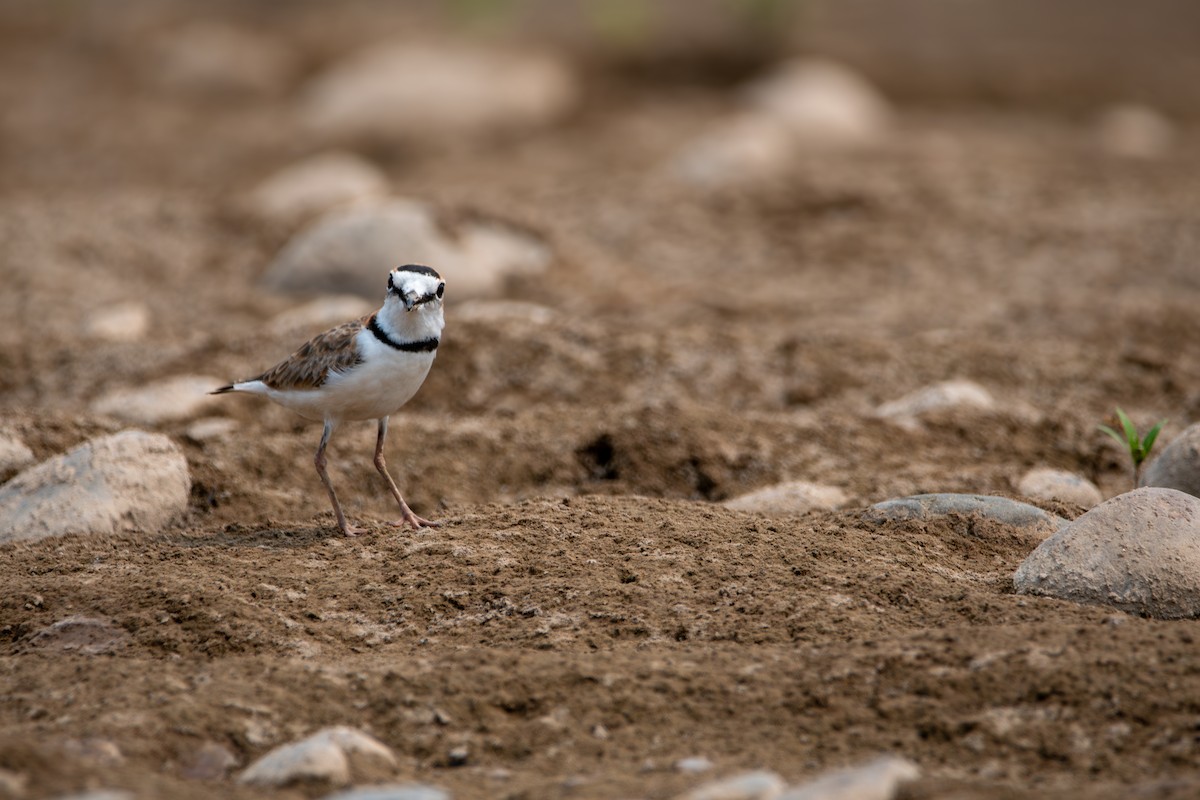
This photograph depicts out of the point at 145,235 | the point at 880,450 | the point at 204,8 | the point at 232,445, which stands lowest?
the point at 880,450

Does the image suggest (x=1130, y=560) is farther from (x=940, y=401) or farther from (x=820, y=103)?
(x=820, y=103)

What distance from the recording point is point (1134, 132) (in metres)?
16.4

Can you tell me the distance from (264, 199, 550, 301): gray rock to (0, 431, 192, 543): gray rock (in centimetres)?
409

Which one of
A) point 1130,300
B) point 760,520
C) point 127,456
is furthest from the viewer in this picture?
point 1130,300

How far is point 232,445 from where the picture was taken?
6918mm

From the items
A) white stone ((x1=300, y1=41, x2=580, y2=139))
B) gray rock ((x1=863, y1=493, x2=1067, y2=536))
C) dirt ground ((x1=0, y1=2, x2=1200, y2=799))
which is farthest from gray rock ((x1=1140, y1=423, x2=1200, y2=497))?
white stone ((x1=300, y1=41, x2=580, y2=139))

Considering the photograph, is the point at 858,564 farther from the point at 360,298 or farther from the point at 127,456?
the point at 360,298

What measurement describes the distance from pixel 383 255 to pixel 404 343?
469 cm

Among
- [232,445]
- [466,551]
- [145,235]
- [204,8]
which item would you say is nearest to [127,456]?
[232,445]

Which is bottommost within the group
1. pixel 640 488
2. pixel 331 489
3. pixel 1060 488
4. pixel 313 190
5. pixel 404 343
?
pixel 1060 488

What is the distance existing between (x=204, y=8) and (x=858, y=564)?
2038 cm

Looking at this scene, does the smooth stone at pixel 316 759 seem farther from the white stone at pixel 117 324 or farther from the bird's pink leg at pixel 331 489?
the white stone at pixel 117 324

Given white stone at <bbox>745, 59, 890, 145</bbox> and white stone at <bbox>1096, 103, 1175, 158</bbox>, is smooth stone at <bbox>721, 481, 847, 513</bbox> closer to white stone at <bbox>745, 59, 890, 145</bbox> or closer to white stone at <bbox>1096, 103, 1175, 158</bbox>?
white stone at <bbox>745, 59, 890, 145</bbox>

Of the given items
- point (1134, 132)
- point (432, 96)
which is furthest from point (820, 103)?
point (432, 96)
